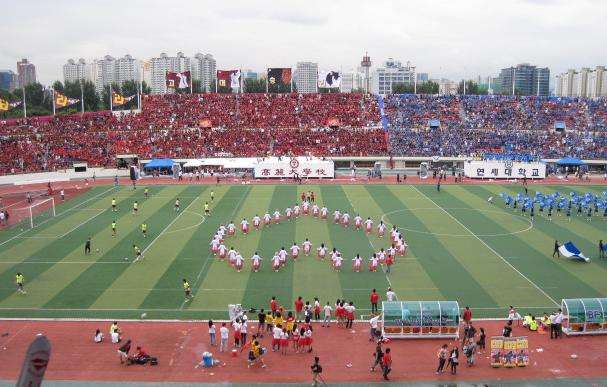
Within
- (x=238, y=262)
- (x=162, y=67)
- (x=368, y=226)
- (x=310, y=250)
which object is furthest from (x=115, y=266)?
(x=162, y=67)

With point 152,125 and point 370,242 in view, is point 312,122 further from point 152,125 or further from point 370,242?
point 370,242

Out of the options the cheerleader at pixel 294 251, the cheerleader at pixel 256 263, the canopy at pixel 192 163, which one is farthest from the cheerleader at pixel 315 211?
the canopy at pixel 192 163

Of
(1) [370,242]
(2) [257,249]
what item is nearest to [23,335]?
(2) [257,249]

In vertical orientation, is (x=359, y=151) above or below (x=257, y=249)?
above

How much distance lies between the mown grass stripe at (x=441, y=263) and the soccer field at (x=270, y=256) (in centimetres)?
6

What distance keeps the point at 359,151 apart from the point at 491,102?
76.3 ft

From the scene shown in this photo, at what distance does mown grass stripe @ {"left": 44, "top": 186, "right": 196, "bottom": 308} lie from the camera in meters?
23.8

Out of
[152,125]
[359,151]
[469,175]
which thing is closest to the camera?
[469,175]

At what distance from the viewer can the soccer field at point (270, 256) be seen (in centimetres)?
2366

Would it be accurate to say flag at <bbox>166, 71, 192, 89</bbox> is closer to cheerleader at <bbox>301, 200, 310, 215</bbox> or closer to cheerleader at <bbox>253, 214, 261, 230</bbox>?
cheerleader at <bbox>301, 200, 310, 215</bbox>

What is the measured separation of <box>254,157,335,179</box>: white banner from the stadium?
20cm

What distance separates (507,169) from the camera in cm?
5578

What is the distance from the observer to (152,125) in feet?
232

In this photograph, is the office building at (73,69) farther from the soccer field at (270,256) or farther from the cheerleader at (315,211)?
the cheerleader at (315,211)
